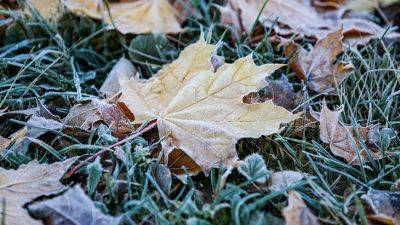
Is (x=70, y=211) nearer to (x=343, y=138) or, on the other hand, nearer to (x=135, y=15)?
(x=343, y=138)

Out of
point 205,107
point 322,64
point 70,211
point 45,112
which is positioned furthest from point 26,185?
point 322,64

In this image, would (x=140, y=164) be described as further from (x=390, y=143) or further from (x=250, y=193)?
(x=390, y=143)

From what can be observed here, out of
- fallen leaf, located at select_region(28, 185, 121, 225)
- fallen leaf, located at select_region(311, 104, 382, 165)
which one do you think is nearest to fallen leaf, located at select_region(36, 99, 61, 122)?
fallen leaf, located at select_region(28, 185, 121, 225)

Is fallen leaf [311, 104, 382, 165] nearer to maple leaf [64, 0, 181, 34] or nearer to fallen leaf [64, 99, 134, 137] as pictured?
fallen leaf [64, 99, 134, 137]

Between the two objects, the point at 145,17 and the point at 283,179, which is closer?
the point at 283,179

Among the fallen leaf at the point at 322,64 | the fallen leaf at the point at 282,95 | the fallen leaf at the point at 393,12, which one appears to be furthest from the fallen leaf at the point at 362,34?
the fallen leaf at the point at 282,95

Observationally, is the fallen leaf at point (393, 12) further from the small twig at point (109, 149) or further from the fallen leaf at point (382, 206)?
the small twig at point (109, 149)

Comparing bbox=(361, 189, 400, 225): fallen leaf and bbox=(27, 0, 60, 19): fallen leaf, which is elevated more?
bbox=(27, 0, 60, 19): fallen leaf
